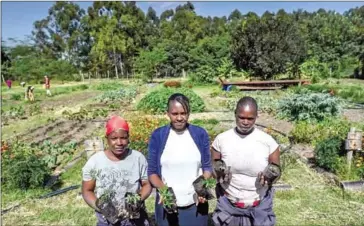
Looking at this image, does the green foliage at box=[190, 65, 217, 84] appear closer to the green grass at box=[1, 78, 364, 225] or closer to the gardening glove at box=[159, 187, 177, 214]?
the green grass at box=[1, 78, 364, 225]

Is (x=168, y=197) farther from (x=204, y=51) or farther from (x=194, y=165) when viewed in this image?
(x=204, y=51)

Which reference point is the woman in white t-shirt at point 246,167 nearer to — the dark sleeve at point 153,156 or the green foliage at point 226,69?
the dark sleeve at point 153,156

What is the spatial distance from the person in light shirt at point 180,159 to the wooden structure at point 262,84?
16717 mm

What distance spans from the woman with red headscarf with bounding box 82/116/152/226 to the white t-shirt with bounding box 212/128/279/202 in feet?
2.10

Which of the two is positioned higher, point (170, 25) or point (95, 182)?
point (170, 25)

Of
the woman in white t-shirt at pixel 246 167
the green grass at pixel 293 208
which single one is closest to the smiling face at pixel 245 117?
the woman in white t-shirt at pixel 246 167

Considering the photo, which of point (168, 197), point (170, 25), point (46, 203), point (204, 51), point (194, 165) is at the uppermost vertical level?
point (170, 25)

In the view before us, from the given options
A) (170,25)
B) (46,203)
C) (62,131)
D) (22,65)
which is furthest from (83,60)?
(46,203)

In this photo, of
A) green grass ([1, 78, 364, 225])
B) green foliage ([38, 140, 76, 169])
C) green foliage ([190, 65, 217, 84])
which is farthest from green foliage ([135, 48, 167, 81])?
green grass ([1, 78, 364, 225])

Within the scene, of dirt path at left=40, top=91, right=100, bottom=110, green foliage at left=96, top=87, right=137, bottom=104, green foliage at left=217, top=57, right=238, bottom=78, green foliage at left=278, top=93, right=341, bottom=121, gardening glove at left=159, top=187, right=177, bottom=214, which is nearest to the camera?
gardening glove at left=159, top=187, right=177, bottom=214

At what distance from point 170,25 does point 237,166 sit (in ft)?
130

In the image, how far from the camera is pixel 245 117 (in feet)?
8.11

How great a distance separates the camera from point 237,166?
2.51 metres

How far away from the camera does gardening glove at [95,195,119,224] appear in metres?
2.32
